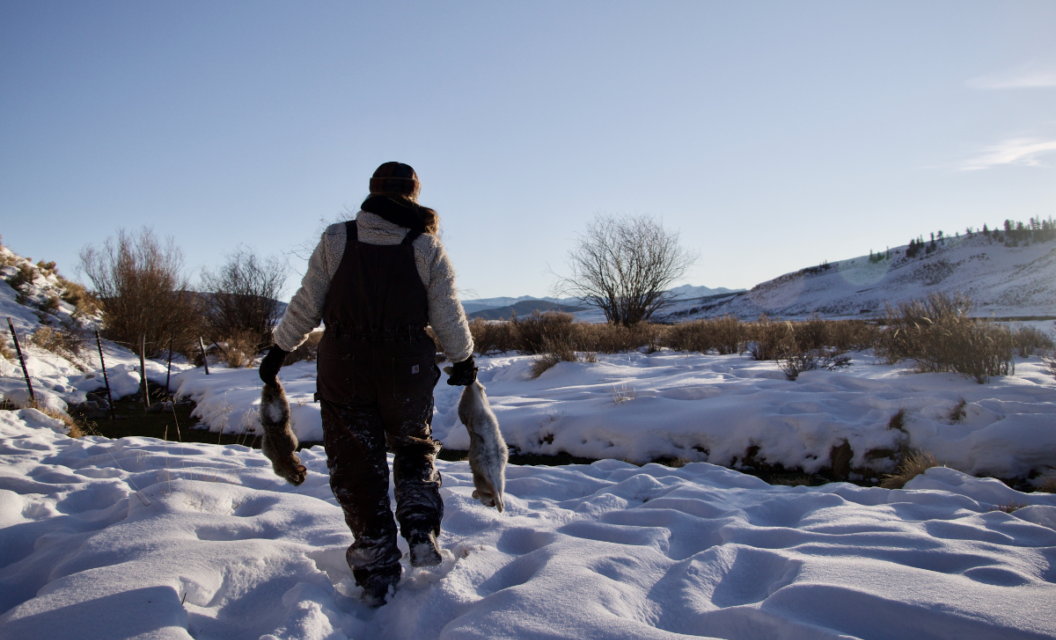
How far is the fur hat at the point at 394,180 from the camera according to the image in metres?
1.99

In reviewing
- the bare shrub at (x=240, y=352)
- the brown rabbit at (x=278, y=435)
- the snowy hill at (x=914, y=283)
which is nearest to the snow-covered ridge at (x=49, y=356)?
the bare shrub at (x=240, y=352)

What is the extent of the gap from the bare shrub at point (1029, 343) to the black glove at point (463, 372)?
8.38 m

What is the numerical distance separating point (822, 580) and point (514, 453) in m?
3.61

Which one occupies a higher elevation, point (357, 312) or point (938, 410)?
point (357, 312)

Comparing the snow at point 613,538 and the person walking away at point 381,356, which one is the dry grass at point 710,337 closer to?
the snow at point 613,538

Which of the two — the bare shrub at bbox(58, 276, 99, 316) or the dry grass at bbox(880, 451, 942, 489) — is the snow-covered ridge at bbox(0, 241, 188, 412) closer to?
the bare shrub at bbox(58, 276, 99, 316)

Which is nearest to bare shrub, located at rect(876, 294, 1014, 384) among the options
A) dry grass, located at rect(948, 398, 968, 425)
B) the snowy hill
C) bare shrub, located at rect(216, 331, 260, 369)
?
dry grass, located at rect(948, 398, 968, 425)

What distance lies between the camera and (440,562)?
2.05 meters

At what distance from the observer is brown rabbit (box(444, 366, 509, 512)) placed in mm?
2203

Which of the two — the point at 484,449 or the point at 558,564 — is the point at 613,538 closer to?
the point at 558,564

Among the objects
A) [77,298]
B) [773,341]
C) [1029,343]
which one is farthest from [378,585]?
[77,298]

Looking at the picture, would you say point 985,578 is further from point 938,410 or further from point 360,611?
point 938,410

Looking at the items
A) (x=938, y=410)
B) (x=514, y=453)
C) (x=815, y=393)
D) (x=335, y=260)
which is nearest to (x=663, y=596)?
(x=335, y=260)

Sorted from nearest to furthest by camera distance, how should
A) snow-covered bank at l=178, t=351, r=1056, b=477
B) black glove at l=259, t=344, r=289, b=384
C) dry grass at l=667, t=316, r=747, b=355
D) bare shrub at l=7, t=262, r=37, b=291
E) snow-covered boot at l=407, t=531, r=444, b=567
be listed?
snow-covered boot at l=407, t=531, r=444, b=567
black glove at l=259, t=344, r=289, b=384
snow-covered bank at l=178, t=351, r=1056, b=477
dry grass at l=667, t=316, r=747, b=355
bare shrub at l=7, t=262, r=37, b=291
